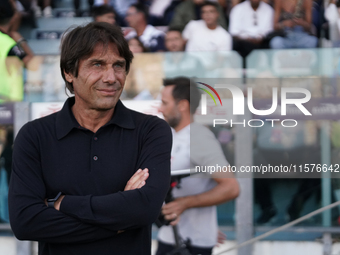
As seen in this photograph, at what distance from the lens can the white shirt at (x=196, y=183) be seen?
365cm

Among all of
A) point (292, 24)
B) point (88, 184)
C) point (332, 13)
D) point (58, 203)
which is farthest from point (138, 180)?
point (332, 13)

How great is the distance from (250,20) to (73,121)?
7.29ft

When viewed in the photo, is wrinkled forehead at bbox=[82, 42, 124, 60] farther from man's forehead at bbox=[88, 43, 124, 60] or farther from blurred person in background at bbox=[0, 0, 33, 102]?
blurred person in background at bbox=[0, 0, 33, 102]

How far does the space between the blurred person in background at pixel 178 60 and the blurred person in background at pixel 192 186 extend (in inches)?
3.5

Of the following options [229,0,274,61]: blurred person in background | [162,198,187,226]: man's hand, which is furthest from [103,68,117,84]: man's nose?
[229,0,274,61]: blurred person in background

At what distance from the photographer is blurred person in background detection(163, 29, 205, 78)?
12.3ft

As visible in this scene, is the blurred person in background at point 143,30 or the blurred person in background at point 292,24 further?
the blurred person in background at point 143,30

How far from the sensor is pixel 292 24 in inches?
149

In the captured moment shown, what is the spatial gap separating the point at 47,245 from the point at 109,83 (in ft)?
2.33

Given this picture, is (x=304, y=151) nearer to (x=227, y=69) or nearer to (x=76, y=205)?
(x=227, y=69)

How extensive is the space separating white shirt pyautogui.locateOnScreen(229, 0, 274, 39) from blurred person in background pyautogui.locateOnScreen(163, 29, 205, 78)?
1.32 ft

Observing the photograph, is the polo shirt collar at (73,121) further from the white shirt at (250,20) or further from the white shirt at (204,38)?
the white shirt at (250,20)

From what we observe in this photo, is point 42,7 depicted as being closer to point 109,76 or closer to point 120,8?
point 120,8

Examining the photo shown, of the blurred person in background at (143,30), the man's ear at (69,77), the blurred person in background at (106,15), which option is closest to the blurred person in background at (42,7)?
the blurred person in background at (106,15)
